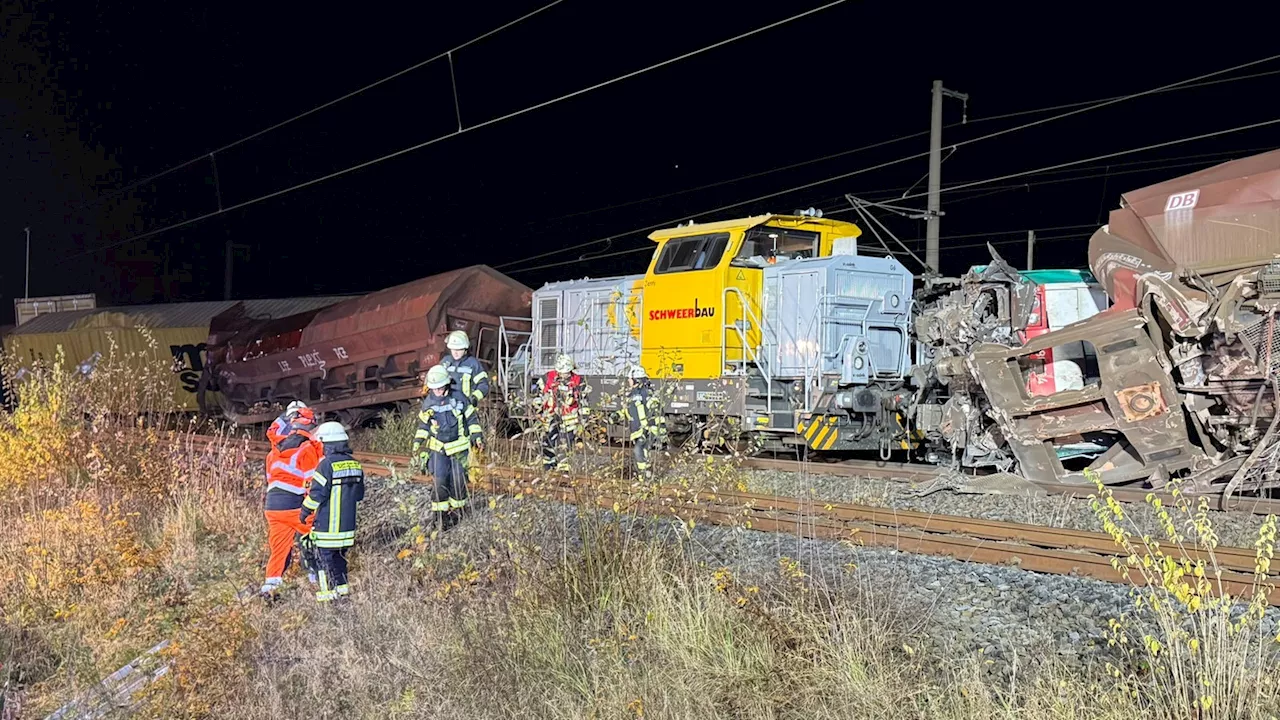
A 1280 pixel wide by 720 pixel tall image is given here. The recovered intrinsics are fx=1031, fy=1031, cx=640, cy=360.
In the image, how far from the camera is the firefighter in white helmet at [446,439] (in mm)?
8422

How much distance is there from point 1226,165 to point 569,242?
1585 inches

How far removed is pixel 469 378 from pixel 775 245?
518 centimetres

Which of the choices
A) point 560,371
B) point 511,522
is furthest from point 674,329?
point 511,522

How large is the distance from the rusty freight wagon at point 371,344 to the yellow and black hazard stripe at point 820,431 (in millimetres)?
6289

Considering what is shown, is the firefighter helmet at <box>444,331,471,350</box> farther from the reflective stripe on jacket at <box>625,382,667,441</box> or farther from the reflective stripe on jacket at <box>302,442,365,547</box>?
the reflective stripe on jacket at <box>302,442,365,547</box>

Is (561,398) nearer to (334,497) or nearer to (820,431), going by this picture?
(334,497)

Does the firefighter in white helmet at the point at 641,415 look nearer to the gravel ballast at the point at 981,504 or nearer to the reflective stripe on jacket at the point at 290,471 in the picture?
the gravel ballast at the point at 981,504

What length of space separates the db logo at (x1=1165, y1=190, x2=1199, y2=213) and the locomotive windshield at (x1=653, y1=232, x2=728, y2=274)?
16.1ft

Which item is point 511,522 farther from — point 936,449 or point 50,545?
point 936,449

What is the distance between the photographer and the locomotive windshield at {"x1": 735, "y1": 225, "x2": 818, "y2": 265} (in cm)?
1260

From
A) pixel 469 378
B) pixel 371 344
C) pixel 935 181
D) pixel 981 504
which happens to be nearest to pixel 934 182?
pixel 935 181

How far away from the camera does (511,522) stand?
20.0ft

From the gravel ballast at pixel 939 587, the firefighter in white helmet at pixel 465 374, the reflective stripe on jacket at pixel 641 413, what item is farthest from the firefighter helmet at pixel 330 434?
the reflective stripe on jacket at pixel 641 413

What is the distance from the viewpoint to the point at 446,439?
8648 millimetres
